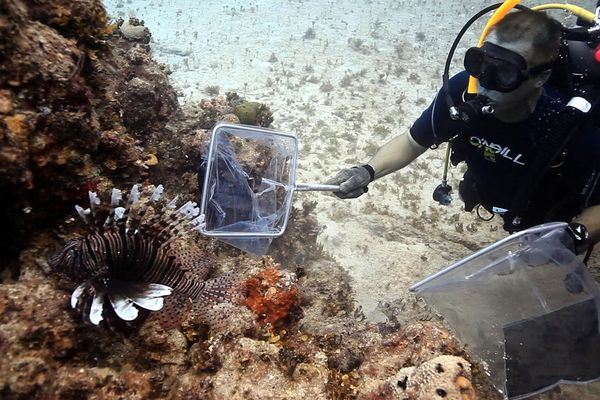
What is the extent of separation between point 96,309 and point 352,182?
9.04 feet

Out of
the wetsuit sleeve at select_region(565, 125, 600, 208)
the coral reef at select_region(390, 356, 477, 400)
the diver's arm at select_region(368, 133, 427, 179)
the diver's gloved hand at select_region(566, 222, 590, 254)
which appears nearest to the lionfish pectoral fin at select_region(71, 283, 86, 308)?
the coral reef at select_region(390, 356, 477, 400)

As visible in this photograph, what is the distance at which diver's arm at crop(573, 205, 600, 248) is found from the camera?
3.12 m

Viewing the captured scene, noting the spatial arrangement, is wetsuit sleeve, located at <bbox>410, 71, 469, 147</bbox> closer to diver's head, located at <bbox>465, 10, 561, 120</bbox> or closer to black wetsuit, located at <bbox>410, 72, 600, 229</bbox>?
black wetsuit, located at <bbox>410, 72, 600, 229</bbox>

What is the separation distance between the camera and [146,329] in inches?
85.5

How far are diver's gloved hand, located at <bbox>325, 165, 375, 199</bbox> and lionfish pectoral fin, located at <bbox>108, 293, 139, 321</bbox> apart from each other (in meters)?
2.45

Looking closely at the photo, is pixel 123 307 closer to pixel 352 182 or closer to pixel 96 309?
pixel 96 309

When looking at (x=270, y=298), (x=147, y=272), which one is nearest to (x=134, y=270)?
(x=147, y=272)

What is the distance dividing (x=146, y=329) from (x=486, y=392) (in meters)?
1.95

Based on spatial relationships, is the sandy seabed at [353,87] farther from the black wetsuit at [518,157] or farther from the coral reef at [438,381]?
the coral reef at [438,381]

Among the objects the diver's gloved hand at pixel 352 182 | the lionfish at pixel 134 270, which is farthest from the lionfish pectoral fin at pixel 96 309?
the diver's gloved hand at pixel 352 182

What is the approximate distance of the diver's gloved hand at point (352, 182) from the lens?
13.2ft

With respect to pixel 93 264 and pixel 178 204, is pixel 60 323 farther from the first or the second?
pixel 178 204

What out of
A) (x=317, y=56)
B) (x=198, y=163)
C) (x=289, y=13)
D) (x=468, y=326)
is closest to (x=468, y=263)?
(x=468, y=326)

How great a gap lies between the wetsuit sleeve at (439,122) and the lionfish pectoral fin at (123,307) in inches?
134
